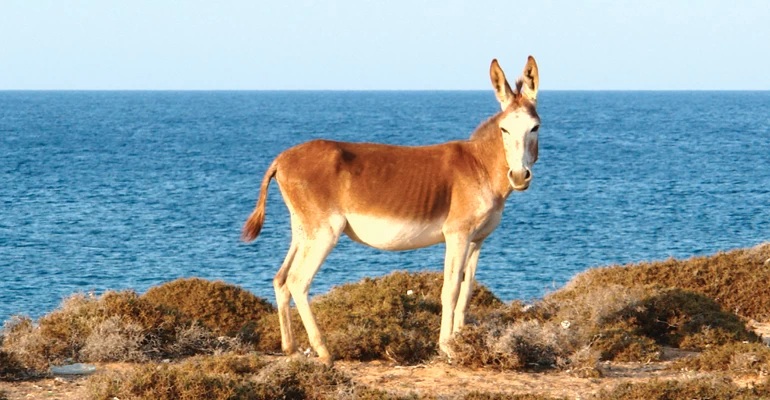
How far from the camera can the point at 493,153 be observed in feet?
40.4

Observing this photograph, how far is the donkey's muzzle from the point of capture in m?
11.4

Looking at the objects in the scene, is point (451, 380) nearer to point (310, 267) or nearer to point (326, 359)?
point (326, 359)

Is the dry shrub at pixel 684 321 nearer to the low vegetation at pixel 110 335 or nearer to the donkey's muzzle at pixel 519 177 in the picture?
the donkey's muzzle at pixel 519 177

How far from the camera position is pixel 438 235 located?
39.6 ft

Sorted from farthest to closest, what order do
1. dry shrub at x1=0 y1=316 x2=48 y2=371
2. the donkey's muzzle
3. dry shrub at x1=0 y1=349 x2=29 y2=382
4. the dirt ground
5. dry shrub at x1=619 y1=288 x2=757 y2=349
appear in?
1. dry shrub at x1=619 y1=288 x2=757 y2=349
2. dry shrub at x1=0 y1=316 x2=48 y2=371
3. the donkey's muzzle
4. dry shrub at x1=0 y1=349 x2=29 y2=382
5. the dirt ground

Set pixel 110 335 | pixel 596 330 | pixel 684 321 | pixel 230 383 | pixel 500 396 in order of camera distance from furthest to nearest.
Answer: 1. pixel 684 321
2. pixel 596 330
3. pixel 110 335
4. pixel 500 396
5. pixel 230 383

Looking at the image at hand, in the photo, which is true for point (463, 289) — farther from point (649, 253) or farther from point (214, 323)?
point (649, 253)

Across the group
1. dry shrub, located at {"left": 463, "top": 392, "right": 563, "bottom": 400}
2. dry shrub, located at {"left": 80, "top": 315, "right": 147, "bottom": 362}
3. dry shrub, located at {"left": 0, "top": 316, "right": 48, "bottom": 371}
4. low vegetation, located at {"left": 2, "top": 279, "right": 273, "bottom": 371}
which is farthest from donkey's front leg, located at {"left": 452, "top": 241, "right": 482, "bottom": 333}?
dry shrub, located at {"left": 0, "top": 316, "right": 48, "bottom": 371}

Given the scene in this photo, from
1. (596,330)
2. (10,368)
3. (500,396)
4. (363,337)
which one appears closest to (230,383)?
(500,396)

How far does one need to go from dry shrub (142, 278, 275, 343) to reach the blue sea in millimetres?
14224

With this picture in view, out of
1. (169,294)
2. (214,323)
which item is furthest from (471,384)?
(169,294)
